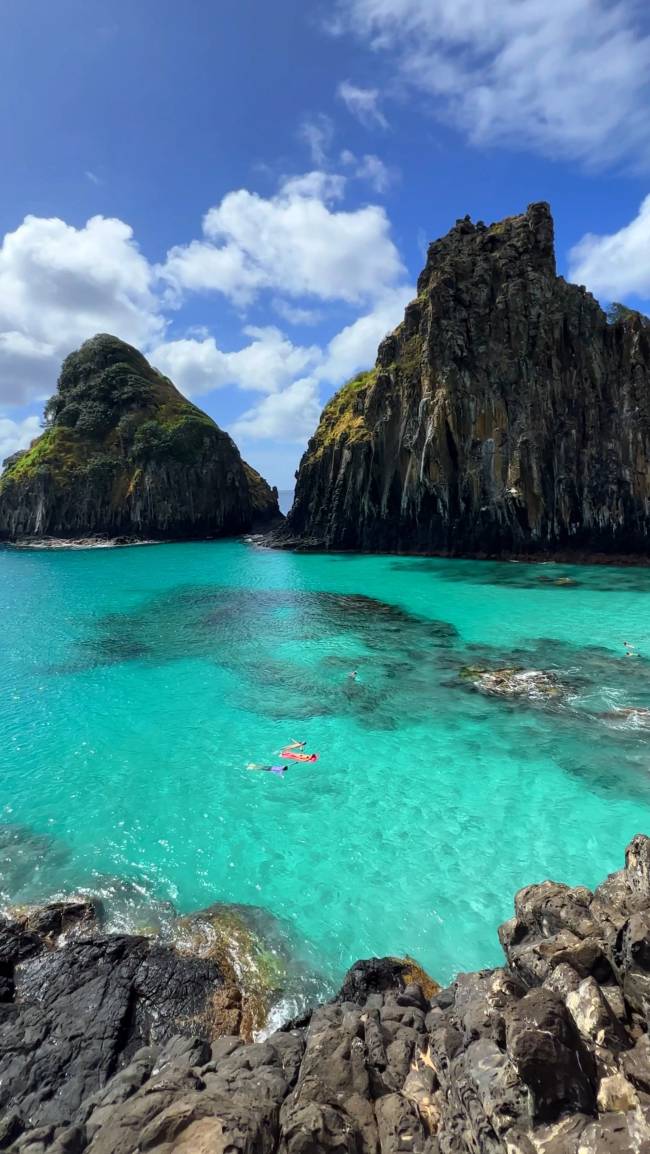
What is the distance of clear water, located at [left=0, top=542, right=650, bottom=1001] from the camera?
34.7ft

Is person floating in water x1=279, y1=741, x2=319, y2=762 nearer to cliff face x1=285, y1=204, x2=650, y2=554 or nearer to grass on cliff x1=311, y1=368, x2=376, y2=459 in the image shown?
cliff face x1=285, y1=204, x2=650, y2=554

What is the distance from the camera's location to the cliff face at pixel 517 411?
51.4 metres

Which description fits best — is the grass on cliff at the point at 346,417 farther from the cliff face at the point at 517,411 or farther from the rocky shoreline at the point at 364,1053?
the rocky shoreline at the point at 364,1053

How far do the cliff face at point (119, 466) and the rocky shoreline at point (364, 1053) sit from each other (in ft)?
264

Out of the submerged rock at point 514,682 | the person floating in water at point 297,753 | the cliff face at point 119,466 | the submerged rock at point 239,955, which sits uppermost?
the cliff face at point 119,466

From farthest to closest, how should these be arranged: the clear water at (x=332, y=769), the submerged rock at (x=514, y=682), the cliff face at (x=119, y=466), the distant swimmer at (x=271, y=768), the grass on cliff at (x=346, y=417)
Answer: the cliff face at (x=119, y=466), the grass on cliff at (x=346, y=417), the submerged rock at (x=514, y=682), the distant swimmer at (x=271, y=768), the clear water at (x=332, y=769)

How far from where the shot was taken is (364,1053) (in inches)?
223

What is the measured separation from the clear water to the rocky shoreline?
6.77 feet

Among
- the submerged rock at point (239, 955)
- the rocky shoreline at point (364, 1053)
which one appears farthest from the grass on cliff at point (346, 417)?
the rocky shoreline at point (364, 1053)

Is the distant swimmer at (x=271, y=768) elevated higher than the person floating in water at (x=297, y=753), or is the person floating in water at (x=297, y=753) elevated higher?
the person floating in water at (x=297, y=753)

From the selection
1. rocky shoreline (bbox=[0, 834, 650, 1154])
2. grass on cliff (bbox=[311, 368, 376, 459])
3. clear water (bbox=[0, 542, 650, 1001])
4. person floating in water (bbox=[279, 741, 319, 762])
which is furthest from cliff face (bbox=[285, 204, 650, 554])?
rocky shoreline (bbox=[0, 834, 650, 1154])

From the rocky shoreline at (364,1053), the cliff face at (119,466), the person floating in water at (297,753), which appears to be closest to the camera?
the rocky shoreline at (364,1053)

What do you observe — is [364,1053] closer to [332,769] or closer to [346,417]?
[332,769]

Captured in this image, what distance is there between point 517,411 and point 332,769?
48652 mm
